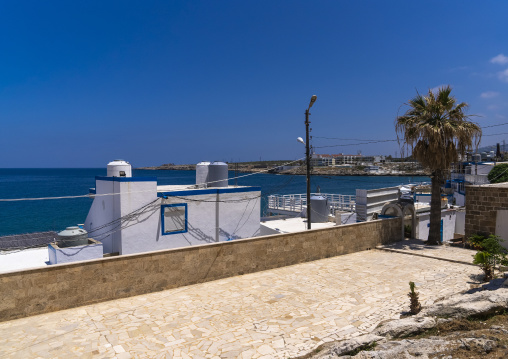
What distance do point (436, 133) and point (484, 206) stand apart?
3.44 m

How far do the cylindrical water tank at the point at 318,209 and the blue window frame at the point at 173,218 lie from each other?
11.1 metres

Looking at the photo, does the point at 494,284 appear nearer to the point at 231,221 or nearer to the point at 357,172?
the point at 231,221

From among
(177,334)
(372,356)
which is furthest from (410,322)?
(177,334)

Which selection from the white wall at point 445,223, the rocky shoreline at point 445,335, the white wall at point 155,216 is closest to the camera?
the rocky shoreline at point 445,335

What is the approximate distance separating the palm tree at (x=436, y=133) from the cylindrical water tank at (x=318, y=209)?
9.20 meters

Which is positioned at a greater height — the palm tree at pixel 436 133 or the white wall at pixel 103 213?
the palm tree at pixel 436 133

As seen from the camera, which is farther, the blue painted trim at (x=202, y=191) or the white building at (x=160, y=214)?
the blue painted trim at (x=202, y=191)

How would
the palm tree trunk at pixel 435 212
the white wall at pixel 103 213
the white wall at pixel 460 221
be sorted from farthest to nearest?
the white wall at pixel 460 221 → the palm tree trunk at pixel 435 212 → the white wall at pixel 103 213

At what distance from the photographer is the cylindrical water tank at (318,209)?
80.3 ft

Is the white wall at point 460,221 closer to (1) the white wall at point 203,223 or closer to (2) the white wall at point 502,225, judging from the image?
(2) the white wall at point 502,225

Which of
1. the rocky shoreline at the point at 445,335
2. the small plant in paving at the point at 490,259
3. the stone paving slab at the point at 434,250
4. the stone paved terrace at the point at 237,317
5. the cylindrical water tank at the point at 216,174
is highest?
the cylindrical water tank at the point at 216,174

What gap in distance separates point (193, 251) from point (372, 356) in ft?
20.8

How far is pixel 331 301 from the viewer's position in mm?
8898

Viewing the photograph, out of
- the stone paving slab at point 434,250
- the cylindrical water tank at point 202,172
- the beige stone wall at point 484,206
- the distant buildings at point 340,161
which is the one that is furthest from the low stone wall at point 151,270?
the distant buildings at point 340,161
